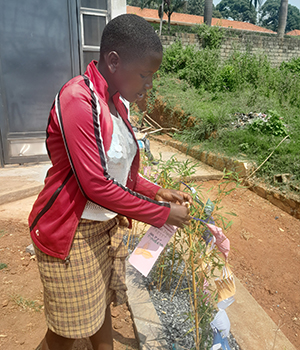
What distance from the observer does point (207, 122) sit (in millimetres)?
6980

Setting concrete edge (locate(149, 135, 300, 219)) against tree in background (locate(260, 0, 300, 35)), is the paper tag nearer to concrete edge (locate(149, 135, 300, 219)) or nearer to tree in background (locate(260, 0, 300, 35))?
concrete edge (locate(149, 135, 300, 219))

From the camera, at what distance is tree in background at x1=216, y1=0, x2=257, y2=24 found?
57.7 m

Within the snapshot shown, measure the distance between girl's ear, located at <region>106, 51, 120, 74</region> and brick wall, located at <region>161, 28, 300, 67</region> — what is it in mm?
12278

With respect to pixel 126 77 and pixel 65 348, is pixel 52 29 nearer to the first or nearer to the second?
pixel 126 77

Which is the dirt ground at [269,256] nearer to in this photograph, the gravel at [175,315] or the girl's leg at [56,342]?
the gravel at [175,315]

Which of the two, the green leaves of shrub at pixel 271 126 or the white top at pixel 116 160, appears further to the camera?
the green leaves of shrub at pixel 271 126

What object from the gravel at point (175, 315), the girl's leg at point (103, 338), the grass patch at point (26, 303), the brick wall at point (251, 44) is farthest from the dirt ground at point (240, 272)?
the brick wall at point (251, 44)

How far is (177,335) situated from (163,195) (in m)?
1.01

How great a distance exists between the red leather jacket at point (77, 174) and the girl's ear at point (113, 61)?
0.18 ft

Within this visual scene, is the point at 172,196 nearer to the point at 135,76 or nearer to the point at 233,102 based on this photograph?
the point at 135,76

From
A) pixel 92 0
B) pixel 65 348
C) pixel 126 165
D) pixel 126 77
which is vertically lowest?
pixel 65 348

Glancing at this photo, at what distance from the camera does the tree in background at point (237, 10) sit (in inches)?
2272

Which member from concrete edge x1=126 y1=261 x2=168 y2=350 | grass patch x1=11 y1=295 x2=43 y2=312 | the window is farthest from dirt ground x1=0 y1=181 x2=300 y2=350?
the window

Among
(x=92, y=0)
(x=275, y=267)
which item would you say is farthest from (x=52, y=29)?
(x=275, y=267)
